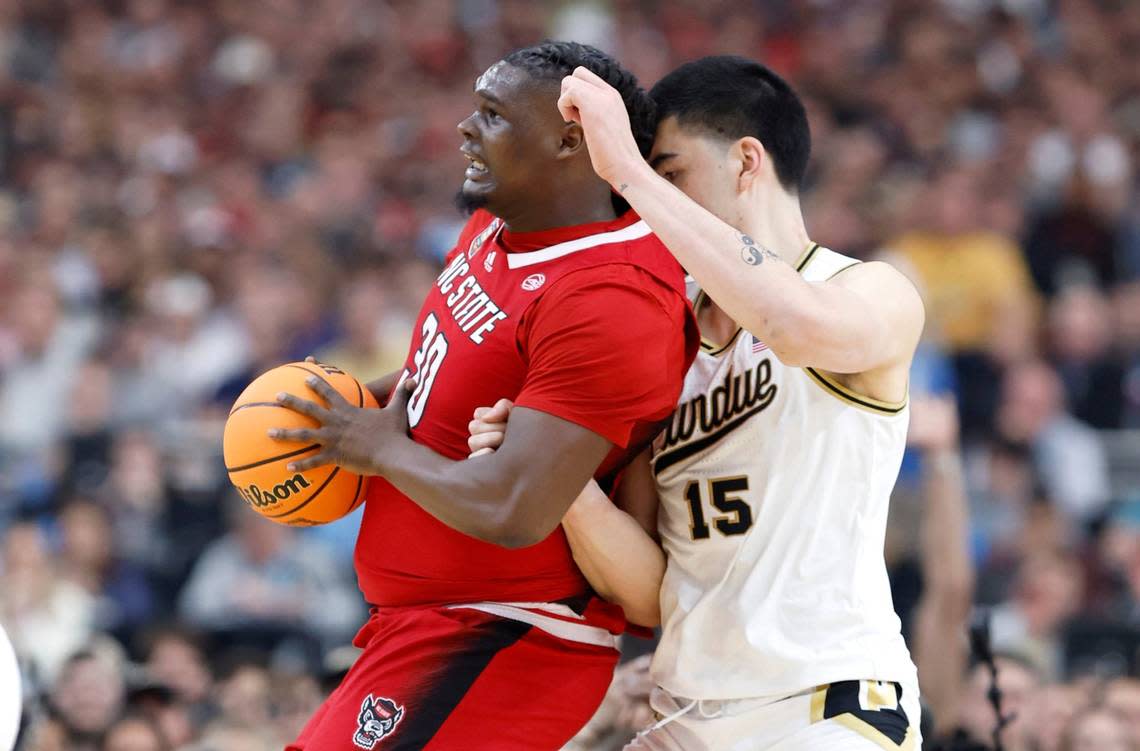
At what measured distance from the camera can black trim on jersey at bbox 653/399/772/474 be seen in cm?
385

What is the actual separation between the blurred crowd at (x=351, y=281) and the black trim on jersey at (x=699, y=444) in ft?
3.69

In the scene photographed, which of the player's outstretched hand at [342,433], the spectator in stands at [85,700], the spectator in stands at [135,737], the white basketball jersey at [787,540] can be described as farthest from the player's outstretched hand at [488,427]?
the spectator in stands at [85,700]

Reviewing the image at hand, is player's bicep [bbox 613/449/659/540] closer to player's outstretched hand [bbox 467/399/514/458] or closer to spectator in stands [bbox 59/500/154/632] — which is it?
player's outstretched hand [bbox 467/399/514/458]

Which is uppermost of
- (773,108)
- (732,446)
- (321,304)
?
(773,108)

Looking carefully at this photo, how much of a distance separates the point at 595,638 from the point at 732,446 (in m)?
0.58

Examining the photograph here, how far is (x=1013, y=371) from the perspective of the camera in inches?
363

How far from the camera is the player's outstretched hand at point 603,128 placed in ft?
11.5

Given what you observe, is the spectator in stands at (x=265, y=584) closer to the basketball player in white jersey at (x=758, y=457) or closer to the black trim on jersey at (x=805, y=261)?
Result: the basketball player in white jersey at (x=758, y=457)

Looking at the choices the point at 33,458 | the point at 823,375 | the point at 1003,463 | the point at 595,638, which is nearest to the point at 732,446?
the point at 823,375

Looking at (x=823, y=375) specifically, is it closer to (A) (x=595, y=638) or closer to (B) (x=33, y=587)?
(A) (x=595, y=638)

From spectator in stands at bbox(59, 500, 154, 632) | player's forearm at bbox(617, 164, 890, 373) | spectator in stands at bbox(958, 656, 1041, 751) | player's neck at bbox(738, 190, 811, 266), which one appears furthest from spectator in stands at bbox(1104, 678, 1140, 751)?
spectator in stands at bbox(59, 500, 154, 632)

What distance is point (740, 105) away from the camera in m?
3.92

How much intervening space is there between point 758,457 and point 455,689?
91 centimetres

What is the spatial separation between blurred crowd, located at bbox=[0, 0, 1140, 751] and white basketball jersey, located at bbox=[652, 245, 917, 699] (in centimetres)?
115
